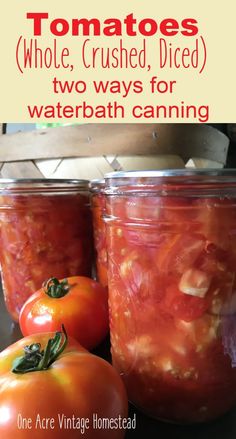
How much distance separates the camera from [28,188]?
717 mm

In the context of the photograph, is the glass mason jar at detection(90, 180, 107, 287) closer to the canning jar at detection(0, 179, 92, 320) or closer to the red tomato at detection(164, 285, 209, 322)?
the canning jar at detection(0, 179, 92, 320)

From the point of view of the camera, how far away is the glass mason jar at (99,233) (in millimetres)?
722

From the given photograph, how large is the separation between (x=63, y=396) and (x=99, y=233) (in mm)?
408

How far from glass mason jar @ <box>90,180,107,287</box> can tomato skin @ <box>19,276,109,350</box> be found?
0.10 m

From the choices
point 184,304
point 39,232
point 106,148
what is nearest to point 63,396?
point 184,304

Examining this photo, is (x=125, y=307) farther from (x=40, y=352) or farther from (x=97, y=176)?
(x=97, y=176)

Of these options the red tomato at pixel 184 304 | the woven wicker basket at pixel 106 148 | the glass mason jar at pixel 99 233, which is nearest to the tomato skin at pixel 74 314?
the glass mason jar at pixel 99 233

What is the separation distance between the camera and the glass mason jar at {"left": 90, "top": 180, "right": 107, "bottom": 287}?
2.37ft

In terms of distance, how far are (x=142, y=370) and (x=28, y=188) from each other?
40 centimetres

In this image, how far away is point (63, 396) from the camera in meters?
0.37

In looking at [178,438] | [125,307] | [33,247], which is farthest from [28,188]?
[178,438]

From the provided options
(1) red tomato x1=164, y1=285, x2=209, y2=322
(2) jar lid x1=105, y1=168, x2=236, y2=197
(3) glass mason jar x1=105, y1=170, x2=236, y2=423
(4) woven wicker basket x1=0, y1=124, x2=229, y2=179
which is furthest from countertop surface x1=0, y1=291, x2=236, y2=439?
(4) woven wicker basket x1=0, y1=124, x2=229, y2=179

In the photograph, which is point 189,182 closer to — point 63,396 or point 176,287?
point 176,287

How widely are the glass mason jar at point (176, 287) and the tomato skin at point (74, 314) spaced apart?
0.12 metres
